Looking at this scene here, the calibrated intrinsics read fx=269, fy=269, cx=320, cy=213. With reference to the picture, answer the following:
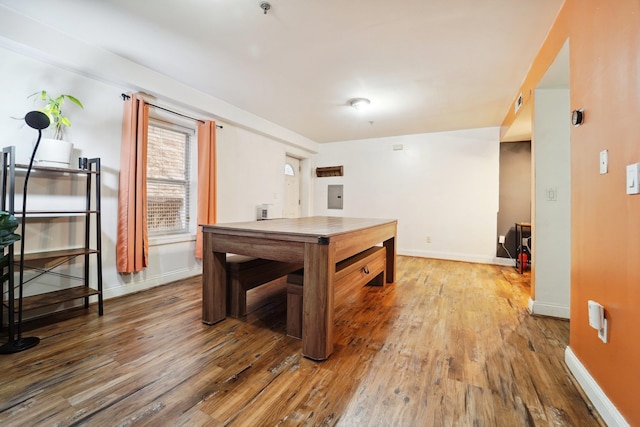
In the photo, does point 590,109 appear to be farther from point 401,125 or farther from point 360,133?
point 360,133

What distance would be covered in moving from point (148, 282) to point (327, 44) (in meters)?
3.10

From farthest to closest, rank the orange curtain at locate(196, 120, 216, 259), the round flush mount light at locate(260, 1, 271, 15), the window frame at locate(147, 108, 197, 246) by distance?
the orange curtain at locate(196, 120, 216, 259) → the window frame at locate(147, 108, 197, 246) → the round flush mount light at locate(260, 1, 271, 15)

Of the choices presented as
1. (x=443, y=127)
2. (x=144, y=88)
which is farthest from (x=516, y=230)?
(x=144, y=88)

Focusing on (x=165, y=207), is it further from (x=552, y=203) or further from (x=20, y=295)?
(x=552, y=203)

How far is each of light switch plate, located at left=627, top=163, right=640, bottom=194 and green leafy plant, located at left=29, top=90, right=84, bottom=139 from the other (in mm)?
3363

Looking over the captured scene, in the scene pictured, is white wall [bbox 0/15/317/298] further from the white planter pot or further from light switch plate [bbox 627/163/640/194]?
light switch plate [bbox 627/163/640/194]

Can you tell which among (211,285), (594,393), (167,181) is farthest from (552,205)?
(167,181)

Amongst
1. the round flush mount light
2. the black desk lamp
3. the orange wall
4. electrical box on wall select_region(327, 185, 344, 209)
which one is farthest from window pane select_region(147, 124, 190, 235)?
the orange wall

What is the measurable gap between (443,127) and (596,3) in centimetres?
349

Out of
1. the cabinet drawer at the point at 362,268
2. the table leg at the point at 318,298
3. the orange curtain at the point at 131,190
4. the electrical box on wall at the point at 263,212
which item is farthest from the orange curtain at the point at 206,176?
the table leg at the point at 318,298

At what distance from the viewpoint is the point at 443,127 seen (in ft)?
15.5

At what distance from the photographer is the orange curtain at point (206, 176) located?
3.51 m

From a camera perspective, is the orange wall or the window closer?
the orange wall

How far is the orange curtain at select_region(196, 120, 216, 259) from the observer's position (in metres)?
3.51
